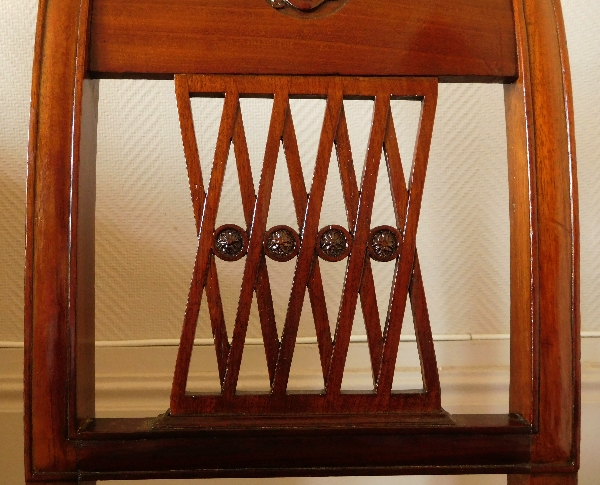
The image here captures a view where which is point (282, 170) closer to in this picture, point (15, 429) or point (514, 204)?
point (514, 204)

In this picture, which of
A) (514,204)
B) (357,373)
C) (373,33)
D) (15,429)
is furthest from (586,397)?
(15,429)

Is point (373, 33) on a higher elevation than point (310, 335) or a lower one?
higher

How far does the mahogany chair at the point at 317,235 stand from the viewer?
0.35 metres

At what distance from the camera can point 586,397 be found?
0.70 metres

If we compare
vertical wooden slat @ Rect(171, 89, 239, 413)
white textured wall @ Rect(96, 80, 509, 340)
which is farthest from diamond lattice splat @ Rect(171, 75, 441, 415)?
white textured wall @ Rect(96, 80, 509, 340)

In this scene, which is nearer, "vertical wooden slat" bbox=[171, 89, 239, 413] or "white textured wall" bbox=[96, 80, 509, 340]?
"vertical wooden slat" bbox=[171, 89, 239, 413]

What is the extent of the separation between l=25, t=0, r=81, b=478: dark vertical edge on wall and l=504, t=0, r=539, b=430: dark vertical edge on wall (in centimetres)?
28

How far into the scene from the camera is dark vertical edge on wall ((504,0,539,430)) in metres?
0.37

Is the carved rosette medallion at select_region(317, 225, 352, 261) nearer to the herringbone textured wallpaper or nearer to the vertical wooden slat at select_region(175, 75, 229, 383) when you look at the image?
the vertical wooden slat at select_region(175, 75, 229, 383)

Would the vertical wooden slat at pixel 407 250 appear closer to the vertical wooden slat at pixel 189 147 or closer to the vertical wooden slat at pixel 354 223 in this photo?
the vertical wooden slat at pixel 354 223

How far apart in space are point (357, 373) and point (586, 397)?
0.28 meters

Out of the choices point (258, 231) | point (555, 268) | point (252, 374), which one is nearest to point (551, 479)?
point (555, 268)

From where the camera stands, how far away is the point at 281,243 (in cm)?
37

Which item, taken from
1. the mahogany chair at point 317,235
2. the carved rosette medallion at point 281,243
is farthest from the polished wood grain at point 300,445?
the carved rosette medallion at point 281,243
